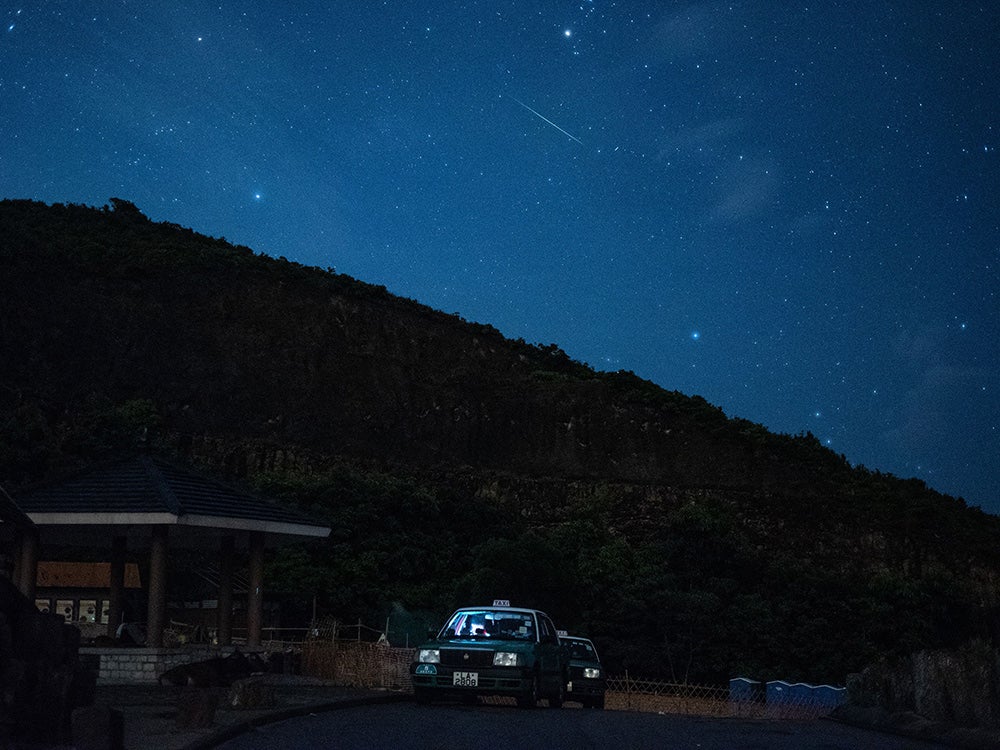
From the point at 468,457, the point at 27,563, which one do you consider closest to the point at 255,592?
the point at 27,563

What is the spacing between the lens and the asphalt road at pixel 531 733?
1198cm

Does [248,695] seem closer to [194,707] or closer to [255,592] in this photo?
[194,707]

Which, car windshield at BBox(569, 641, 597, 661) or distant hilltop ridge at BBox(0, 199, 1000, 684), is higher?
distant hilltop ridge at BBox(0, 199, 1000, 684)

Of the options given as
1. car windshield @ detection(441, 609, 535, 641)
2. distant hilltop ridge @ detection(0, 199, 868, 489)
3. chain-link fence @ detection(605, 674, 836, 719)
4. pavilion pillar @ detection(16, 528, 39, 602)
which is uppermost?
distant hilltop ridge @ detection(0, 199, 868, 489)

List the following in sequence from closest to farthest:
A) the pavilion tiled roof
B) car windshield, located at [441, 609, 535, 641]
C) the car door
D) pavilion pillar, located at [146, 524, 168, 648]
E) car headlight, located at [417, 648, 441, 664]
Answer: car headlight, located at [417, 648, 441, 664] → the car door → car windshield, located at [441, 609, 535, 641] → the pavilion tiled roof → pavilion pillar, located at [146, 524, 168, 648]

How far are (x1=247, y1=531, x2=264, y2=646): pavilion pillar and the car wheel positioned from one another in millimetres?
8758

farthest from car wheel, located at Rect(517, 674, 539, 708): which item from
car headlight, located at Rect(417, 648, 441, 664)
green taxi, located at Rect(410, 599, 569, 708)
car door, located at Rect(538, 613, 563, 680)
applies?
car headlight, located at Rect(417, 648, 441, 664)

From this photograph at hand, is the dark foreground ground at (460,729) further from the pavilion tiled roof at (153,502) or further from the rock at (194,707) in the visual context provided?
the pavilion tiled roof at (153,502)

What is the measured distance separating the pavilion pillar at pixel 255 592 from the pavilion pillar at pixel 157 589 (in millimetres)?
2539

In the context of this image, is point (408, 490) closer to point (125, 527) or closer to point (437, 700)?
point (125, 527)

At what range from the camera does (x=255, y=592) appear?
25656 mm

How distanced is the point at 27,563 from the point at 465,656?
11132 millimetres

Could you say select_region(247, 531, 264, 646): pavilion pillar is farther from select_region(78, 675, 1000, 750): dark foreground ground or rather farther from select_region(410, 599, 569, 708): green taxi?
select_region(410, 599, 569, 708): green taxi

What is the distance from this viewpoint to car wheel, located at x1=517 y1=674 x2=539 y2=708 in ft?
59.9
